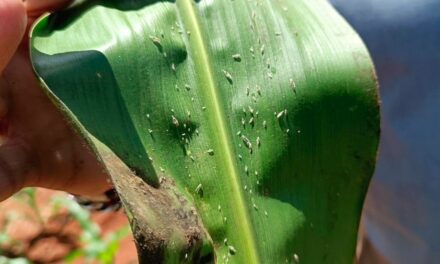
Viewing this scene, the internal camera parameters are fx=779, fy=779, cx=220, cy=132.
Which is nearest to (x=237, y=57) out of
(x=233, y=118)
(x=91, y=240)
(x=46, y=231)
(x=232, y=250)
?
(x=233, y=118)

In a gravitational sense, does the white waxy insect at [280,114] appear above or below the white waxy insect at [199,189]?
above

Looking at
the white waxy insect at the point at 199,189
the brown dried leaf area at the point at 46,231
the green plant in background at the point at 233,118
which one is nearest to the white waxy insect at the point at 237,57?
the green plant in background at the point at 233,118

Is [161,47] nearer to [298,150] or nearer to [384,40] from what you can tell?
[298,150]

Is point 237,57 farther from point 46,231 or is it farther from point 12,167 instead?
point 46,231

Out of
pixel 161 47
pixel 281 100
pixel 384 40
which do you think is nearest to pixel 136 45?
pixel 161 47

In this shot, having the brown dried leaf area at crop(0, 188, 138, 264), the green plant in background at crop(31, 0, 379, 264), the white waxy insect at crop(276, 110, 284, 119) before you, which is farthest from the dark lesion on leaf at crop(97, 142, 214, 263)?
the brown dried leaf area at crop(0, 188, 138, 264)

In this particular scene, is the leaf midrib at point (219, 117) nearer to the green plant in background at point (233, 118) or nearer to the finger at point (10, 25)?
the green plant in background at point (233, 118)
